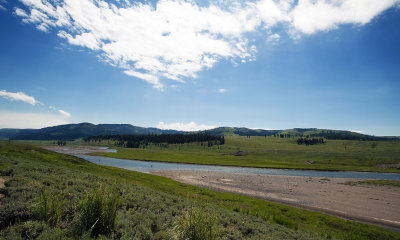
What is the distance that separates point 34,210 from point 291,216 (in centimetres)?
3004

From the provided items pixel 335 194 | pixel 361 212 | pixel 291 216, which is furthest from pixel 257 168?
A: pixel 291 216

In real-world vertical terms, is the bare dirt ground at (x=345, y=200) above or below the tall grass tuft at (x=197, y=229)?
below

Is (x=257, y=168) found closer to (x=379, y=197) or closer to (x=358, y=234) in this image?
(x=379, y=197)

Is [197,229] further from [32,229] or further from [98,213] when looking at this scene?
[32,229]

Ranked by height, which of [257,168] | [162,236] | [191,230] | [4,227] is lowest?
[257,168]

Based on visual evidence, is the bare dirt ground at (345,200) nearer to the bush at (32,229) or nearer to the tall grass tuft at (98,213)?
the tall grass tuft at (98,213)

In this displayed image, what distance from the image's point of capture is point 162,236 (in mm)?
10023

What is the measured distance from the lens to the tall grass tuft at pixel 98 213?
8.77 meters

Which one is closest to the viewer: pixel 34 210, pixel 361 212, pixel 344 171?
pixel 34 210

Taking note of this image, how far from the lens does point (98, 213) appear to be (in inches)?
353

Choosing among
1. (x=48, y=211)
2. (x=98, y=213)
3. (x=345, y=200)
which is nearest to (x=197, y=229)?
(x=98, y=213)

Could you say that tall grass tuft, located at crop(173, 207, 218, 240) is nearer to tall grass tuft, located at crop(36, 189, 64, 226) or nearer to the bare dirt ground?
tall grass tuft, located at crop(36, 189, 64, 226)

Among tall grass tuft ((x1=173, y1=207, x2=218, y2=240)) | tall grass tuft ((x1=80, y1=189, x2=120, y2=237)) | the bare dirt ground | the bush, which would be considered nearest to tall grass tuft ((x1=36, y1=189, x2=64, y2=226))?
the bush

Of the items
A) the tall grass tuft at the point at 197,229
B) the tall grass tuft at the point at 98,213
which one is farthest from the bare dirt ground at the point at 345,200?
the tall grass tuft at the point at 98,213
